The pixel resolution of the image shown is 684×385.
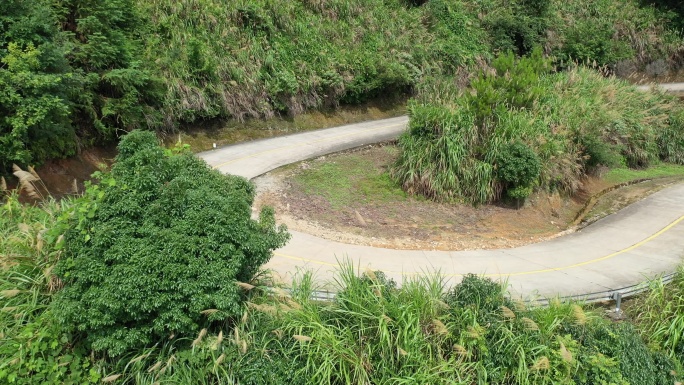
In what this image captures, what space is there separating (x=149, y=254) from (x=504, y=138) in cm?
1050

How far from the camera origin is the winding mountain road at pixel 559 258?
8812mm

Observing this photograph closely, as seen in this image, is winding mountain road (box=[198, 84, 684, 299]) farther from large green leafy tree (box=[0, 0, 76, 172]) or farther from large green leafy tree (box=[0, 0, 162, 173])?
large green leafy tree (box=[0, 0, 162, 173])

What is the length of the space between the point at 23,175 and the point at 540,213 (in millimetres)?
12086

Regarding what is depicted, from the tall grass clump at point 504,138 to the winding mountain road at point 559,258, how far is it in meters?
2.21

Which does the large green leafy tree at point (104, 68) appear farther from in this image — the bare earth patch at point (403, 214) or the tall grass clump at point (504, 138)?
the tall grass clump at point (504, 138)

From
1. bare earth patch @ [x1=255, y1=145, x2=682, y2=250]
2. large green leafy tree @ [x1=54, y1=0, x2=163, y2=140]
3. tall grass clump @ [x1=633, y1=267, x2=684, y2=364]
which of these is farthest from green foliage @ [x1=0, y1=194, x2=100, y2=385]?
tall grass clump @ [x1=633, y1=267, x2=684, y2=364]

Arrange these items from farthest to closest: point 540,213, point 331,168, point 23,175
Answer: point 331,168, point 540,213, point 23,175

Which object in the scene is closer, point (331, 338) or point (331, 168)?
point (331, 338)

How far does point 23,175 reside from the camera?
717 centimetres

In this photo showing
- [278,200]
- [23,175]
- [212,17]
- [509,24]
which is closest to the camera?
[23,175]

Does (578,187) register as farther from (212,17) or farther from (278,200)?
(212,17)

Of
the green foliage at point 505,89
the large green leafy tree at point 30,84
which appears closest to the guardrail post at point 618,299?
the green foliage at point 505,89

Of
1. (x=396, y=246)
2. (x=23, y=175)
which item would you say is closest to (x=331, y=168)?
(x=396, y=246)

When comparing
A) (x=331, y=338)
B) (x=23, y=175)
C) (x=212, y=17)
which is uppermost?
(x=212, y=17)
